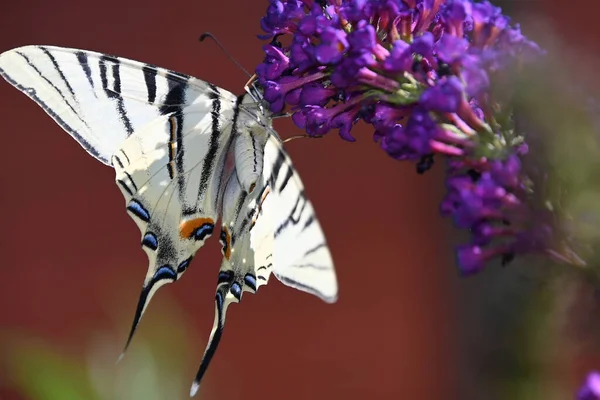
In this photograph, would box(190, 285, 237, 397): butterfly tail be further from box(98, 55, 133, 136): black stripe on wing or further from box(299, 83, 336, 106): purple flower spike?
box(299, 83, 336, 106): purple flower spike

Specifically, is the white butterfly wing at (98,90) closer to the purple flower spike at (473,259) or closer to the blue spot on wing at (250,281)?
the blue spot on wing at (250,281)

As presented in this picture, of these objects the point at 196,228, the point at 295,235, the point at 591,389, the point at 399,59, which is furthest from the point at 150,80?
the point at 591,389

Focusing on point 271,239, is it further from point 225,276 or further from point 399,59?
point 399,59

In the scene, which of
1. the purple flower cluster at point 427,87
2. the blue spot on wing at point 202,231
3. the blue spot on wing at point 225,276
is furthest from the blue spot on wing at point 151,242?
the purple flower cluster at point 427,87

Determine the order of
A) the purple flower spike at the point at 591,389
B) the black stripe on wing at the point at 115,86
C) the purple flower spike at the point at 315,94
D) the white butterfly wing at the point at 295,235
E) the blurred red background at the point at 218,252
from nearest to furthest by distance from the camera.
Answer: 1. the purple flower spike at the point at 591,389
2. the white butterfly wing at the point at 295,235
3. the purple flower spike at the point at 315,94
4. the black stripe on wing at the point at 115,86
5. the blurred red background at the point at 218,252

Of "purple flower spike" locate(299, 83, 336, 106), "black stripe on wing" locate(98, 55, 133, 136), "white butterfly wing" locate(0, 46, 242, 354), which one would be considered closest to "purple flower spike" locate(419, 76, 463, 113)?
"purple flower spike" locate(299, 83, 336, 106)
